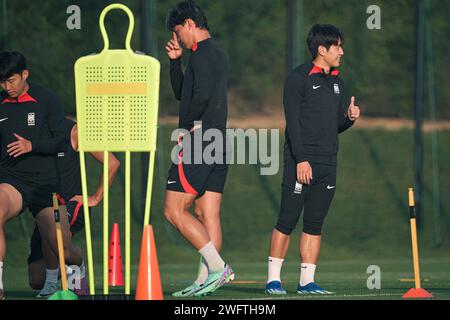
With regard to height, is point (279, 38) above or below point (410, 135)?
above

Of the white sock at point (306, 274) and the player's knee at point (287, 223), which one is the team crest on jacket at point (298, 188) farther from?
the white sock at point (306, 274)

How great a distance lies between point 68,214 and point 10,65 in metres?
1.26

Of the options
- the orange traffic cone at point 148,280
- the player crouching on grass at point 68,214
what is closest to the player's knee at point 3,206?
the player crouching on grass at point 68,214

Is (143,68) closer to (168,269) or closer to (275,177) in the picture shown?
(168,269)

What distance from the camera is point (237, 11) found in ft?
63.4

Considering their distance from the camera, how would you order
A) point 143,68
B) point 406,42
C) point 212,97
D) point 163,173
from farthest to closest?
point 406,42
point 163,173
point 212,97
point 143,68

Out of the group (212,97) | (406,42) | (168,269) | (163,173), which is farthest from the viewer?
(406,42)

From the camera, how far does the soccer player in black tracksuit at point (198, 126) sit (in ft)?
34.3

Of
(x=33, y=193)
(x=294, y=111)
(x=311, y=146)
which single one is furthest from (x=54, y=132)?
(x=311, y=146)

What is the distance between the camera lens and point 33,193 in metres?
11.0

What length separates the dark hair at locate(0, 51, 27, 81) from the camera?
1087 cm

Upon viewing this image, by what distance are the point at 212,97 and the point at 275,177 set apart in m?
8.40

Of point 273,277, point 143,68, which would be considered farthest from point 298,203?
point 143,68

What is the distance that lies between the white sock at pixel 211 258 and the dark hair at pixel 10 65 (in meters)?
1.97
